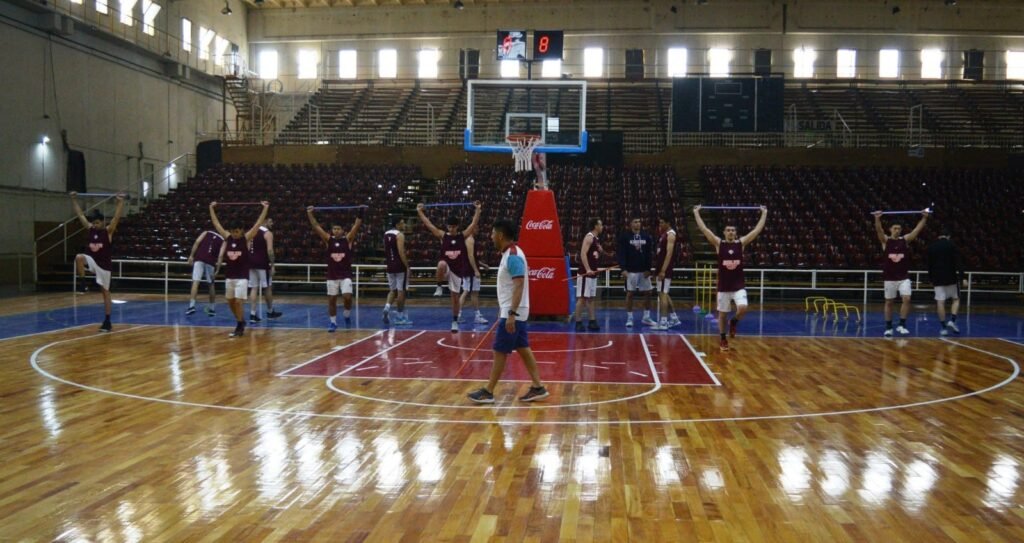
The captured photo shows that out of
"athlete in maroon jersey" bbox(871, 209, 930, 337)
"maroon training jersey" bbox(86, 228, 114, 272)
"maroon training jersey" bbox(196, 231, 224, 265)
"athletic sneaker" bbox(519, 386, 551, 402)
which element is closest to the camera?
"athletic sneaker" bbox(519, 386, 551, 402)

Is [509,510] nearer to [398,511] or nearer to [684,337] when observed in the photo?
[398,511]

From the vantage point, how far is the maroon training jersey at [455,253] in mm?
13789

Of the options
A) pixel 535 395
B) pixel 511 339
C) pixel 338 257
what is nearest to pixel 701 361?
pixel 535 395

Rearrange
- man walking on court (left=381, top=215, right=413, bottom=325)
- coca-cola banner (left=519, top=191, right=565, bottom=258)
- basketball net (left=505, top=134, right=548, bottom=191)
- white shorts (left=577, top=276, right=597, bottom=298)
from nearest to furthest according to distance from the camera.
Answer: white shorts (left=577, top=276, right=597, bottom=298)
man walking on court (left=381, top=215, right=413, bottom=325)
coca-cola banner (left=519, top=191, right=565, bottom=258)
basketball net (left=505, top=134, right=548, bottom=191)

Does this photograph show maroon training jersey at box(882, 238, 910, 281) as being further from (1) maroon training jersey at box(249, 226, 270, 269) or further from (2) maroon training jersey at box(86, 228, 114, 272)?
(2) maroon training jersey at box(86, 228, 114, 272)

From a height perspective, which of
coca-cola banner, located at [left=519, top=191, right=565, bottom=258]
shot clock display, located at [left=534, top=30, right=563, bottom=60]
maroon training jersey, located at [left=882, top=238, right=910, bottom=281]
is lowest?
maroon training jersey, located at [left=882, top=238, right=910, bottom=281]

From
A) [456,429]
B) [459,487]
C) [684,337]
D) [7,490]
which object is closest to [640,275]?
[684,337]

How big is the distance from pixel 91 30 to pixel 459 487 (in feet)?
88.6

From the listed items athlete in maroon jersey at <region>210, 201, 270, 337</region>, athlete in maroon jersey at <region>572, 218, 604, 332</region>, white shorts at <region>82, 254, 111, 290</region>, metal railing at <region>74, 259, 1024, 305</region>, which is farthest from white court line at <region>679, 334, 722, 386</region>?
white shorts at <region>82, 254, 111, 290</region>

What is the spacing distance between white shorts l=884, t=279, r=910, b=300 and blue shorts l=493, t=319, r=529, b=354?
860 cm

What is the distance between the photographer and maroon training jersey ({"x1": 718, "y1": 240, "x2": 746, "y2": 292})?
1158 centimetres

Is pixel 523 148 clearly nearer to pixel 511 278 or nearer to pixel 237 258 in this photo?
pixel 237 258

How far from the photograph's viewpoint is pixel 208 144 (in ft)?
105

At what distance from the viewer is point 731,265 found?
37.9 feet
